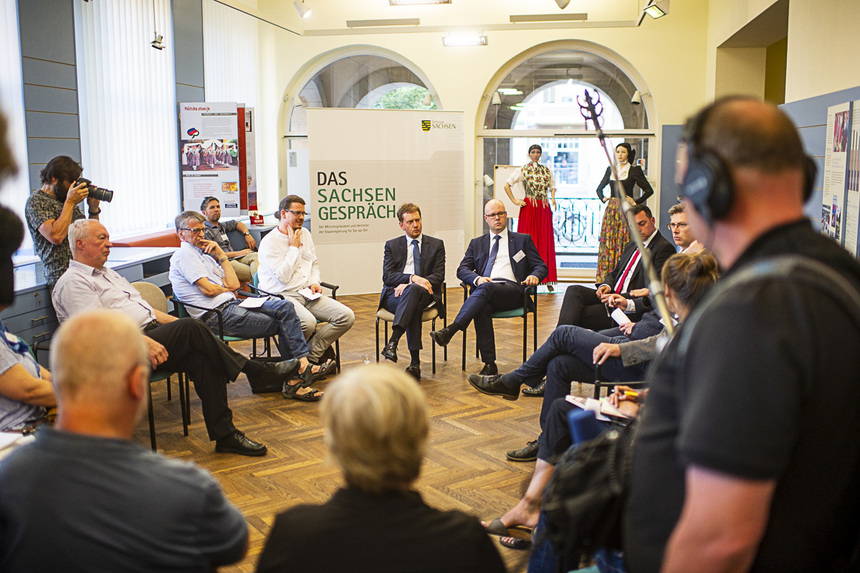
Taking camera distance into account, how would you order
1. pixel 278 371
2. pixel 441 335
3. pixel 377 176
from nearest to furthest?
pixel 278 371, pixel 441 335, pixel 377 176

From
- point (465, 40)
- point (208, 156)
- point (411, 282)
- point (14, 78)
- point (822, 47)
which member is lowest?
point (411, 282)

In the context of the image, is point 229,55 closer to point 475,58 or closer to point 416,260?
point 475,58

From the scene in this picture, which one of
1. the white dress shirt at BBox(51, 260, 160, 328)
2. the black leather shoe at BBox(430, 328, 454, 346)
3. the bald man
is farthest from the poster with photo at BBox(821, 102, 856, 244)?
the bald man

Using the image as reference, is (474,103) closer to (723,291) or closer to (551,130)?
(551,130)

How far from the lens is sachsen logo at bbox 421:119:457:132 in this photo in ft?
26.9

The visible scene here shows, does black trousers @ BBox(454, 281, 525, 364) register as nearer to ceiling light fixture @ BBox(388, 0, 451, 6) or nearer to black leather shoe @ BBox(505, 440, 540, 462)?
black leather shoe @ BBox(505, 440, 540, 462)

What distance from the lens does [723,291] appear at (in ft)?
3.49

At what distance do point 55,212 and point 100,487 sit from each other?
351 centimetres

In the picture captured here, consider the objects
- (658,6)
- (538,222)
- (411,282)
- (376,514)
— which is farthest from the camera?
(538,222)

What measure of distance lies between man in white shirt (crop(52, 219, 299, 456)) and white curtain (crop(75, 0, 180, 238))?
3310mm

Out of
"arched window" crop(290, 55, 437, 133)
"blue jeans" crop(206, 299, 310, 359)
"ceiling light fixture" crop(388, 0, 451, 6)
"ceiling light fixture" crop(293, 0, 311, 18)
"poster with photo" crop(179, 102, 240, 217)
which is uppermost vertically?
"ceiling light fixture" crop(388, 0, 451, 6)

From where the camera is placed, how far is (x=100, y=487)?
1.32 m

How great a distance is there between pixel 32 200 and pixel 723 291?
4249 mm

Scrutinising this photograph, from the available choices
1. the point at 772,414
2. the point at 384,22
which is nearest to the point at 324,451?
the point at 772,414
